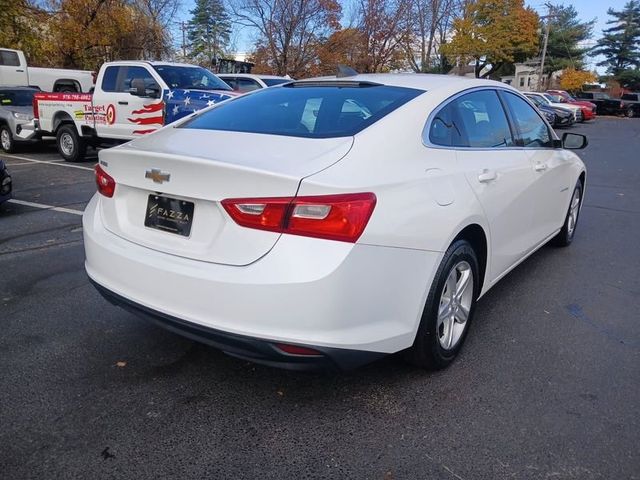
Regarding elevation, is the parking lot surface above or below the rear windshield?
below

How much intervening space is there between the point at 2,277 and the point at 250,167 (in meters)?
3.15

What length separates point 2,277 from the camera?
4.43 m

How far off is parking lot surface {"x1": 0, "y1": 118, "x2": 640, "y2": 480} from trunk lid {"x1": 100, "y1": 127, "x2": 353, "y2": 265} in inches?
31.5

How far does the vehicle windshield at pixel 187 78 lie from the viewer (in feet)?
32.3

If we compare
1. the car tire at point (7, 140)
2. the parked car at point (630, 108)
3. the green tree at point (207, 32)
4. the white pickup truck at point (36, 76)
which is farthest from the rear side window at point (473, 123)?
the parked car at point (630, 108)

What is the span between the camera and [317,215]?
2264 mm

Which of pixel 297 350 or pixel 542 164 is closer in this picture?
pixel 297 350

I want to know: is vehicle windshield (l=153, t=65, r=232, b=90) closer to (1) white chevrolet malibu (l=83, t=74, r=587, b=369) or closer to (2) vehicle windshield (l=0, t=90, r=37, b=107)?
(2) vehicle windshield (l=0, t=90, r=37, b=107)

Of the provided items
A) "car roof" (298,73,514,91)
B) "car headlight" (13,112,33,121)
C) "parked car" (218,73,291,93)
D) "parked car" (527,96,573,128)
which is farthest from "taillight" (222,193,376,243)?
"parked car" (527,96,573,128)

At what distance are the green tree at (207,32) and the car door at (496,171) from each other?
35.7 metres

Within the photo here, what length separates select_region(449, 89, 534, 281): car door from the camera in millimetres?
3201

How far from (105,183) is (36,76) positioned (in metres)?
21.9

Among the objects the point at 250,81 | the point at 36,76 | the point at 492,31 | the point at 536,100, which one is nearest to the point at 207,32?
the point at 492,31

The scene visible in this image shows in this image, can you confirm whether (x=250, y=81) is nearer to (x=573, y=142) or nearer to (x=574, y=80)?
(x=573, y=142)
